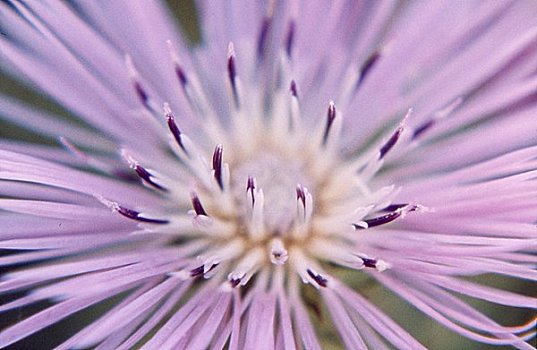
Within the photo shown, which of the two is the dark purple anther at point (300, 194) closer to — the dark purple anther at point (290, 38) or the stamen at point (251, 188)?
the stamen at point (251, 188)

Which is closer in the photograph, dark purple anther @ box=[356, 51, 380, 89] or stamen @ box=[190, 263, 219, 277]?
stamen @ box=[190, 263, 219, 277]

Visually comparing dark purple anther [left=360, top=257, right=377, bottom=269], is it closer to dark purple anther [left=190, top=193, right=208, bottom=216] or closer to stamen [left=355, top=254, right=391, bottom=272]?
stamen [left=355, top=254, right=391, bottom=272]

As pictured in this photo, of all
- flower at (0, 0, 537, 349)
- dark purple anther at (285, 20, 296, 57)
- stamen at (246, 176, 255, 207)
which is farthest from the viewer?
dark purple anther at (285, 20, 296, 57)

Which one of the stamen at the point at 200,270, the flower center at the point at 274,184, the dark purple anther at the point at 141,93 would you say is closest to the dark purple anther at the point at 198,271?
the stamen at the point at 200,270

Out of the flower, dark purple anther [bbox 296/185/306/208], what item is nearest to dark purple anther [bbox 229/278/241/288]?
the flower

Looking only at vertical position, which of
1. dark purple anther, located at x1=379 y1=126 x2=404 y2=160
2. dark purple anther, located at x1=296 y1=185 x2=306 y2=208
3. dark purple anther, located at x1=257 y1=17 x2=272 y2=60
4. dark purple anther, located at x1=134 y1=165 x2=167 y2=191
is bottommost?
dark purple anther, located at x1=296 y1=185 x2=306 y2=208

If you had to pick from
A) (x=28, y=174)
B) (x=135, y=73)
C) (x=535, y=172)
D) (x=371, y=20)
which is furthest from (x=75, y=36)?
(x=535, y=172)
